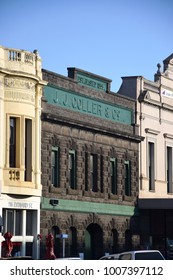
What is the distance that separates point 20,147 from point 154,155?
15490mm

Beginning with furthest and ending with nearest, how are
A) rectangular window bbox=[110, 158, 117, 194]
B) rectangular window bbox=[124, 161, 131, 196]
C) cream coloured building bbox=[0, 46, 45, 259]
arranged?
1. rectangular window bbox=[124, 161, 131, 196]
2. rectangular window bbox=[110, 158, 117, 194]
3. cream coloured building bbox=[0, 46, 45, 259]

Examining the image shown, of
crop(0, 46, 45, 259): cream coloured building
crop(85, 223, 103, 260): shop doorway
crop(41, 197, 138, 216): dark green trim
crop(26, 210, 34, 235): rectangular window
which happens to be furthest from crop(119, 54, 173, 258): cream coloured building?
crop(0, 46, 45, 259): cream coloured building

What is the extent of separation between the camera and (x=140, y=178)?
49094mm

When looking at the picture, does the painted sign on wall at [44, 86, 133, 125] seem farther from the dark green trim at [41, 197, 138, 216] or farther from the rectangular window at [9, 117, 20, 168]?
the dark green trim at [41, 197, 138, 216]

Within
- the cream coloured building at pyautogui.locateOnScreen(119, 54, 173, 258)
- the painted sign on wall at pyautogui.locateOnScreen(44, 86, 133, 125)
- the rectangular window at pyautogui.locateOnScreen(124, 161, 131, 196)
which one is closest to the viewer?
the painted sign on wall at pyautogui.locateOnScreen(44, 86, 133, 125)

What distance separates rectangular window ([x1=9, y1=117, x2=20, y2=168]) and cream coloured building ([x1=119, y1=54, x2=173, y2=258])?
12.9m

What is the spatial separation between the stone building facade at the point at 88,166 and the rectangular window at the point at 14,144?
2066mm

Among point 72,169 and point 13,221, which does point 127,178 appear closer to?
point 72,169

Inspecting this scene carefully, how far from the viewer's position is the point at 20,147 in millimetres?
37312

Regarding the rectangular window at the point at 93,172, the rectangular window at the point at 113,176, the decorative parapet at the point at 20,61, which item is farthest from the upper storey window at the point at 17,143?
the rectangular window at the point at 113,176

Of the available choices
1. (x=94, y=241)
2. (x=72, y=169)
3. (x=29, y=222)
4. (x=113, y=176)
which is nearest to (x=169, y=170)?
(x=113, y=176)

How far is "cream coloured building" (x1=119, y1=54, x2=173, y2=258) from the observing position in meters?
49.2
